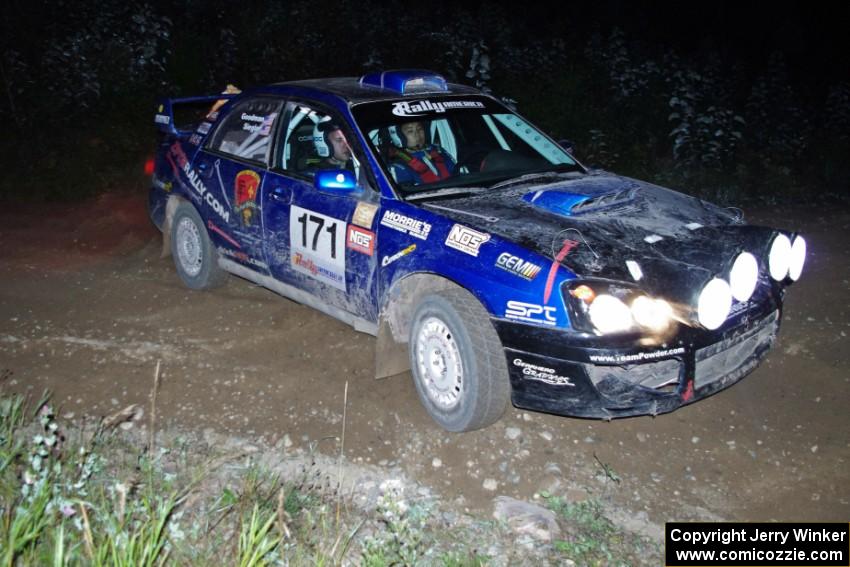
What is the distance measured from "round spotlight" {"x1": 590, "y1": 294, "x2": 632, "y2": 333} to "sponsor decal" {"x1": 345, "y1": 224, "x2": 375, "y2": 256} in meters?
1.38

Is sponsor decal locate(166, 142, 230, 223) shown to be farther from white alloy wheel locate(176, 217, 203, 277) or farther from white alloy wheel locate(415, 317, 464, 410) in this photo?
white alloy wheel locate(415, 317, 464, 410)

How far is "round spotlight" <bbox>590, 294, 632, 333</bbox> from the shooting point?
12.4 feet

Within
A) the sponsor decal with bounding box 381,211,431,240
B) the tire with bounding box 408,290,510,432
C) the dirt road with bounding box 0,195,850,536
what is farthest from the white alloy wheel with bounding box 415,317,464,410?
the sponsor decal with bounding box 381,211,431,240

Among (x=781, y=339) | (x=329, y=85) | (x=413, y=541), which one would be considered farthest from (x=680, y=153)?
(x=413, y=541)

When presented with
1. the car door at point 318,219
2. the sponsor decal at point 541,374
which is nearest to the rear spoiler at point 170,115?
the car door at point 318,219

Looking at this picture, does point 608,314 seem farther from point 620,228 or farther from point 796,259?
point 796,259

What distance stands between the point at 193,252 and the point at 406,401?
2378 mm

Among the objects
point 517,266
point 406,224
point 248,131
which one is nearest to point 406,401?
point 406,224

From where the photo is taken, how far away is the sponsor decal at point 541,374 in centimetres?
388

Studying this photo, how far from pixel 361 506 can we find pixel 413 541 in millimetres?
709

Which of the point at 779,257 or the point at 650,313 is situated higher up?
the point at 779,257

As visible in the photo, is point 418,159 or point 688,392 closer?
point 688,392

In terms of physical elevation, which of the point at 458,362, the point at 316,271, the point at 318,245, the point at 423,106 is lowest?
the point at 458,362

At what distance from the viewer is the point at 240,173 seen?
220 inches
